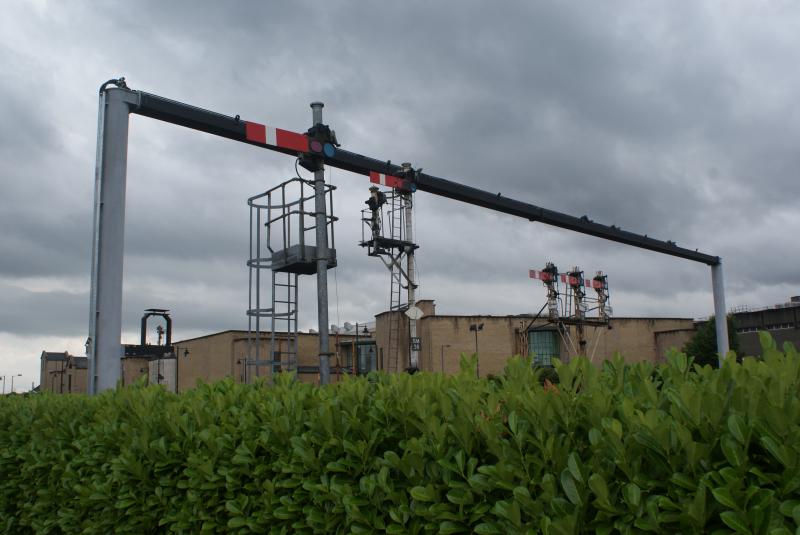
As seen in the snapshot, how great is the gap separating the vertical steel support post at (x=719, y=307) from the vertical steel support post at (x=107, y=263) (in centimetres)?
2596

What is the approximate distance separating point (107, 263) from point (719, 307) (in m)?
27.3

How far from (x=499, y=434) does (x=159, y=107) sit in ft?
35.8

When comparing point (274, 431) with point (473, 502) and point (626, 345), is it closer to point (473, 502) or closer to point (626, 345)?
point (473, 502)

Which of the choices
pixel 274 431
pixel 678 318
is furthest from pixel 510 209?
pixel 678 318

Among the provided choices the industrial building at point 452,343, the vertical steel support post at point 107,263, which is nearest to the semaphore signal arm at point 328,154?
the vertical steel support post at point 107,263

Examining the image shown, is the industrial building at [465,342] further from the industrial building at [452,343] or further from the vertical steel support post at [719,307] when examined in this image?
the vertical steel support post at [719,307]

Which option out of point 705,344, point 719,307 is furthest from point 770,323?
point 719,307

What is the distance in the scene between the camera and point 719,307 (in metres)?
30.3

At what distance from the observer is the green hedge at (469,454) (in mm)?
2365

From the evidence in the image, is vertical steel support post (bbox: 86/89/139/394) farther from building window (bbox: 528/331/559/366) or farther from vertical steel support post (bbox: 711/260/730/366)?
building window (bbox: 528/331/559/366)

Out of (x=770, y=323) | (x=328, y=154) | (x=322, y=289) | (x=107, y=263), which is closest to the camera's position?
(x=107, y=263)

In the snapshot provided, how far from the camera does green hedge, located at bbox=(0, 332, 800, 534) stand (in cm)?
237

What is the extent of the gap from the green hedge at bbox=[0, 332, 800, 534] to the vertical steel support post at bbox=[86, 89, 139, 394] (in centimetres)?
475

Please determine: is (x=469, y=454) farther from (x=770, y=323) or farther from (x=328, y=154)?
(x=770, y=323)
